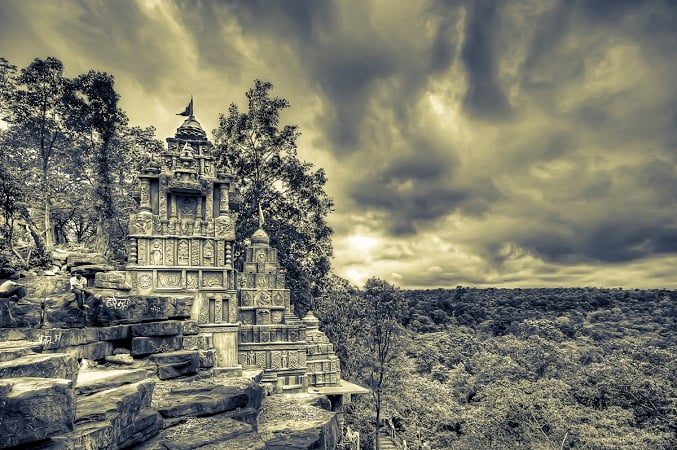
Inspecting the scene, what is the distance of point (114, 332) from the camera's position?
707 centimetres

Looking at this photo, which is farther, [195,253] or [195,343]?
[195,253]

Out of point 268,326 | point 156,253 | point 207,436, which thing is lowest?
point 207,436

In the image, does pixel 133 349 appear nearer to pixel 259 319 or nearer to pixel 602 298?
pixel 259 319

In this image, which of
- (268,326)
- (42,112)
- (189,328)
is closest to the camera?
(189,328)

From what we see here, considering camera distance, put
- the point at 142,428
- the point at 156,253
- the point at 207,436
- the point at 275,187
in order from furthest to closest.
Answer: the point at 275,187 < the point at 156,253 < the point at 207,436 < the point at 142,428

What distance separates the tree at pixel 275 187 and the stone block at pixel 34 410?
2375cm

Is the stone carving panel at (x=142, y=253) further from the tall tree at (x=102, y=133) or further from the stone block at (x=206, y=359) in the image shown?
the stone block at (x=206, y=359)

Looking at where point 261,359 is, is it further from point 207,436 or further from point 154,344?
point 207,436

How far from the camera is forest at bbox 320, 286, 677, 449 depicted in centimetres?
1684

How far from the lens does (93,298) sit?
282 inches

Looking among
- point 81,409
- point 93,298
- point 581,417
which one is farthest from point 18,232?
point 581,417

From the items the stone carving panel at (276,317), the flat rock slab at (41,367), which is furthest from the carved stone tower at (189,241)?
the flat rock slab at (41,367)

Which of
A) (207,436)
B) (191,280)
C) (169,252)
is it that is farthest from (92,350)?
(169,252)

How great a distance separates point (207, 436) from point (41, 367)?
2.23 m
